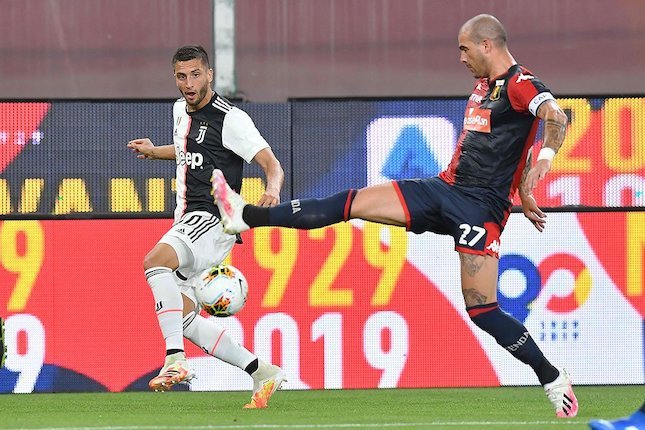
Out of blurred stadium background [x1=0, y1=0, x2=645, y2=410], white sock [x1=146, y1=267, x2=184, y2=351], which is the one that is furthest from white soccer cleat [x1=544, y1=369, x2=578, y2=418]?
blurred stadium background [x1=0, y1=0, x2=645, y2=410]

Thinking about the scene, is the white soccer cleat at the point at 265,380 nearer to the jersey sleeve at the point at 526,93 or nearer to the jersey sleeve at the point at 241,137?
the jersey sleeve at the point at 241,137

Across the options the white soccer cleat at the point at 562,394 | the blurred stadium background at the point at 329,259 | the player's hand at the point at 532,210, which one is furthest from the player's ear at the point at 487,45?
the blurred stadium background at the point at 329,259

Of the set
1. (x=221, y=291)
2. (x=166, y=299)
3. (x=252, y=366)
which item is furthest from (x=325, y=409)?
Result: (x=166, y=299)

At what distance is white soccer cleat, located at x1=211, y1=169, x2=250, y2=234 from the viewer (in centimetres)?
725

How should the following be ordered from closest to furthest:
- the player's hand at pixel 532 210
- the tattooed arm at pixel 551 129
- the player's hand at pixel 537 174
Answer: the player's hand at pixel 537 174 < the tattooed arm at pixel 551 129 < the player's hand at pixel 532 210

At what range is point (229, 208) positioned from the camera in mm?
7266

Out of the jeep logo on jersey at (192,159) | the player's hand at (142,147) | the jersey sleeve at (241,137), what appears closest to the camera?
the jersey sleeve at (241,137)

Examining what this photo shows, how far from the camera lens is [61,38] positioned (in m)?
12.1

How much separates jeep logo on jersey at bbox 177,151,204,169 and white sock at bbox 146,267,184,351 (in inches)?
26.5

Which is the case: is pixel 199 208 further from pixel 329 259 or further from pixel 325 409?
pixel 329 259

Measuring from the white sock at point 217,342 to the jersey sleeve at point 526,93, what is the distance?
7.20 ft

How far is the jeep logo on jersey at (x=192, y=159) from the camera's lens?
8.41 m

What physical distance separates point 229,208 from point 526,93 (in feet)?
5.08

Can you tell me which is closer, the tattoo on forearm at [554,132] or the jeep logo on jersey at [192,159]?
the tattoo on forearm at [554,132]
